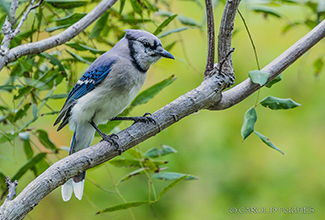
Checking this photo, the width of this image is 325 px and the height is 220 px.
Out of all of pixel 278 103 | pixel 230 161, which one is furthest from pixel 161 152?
pixel 230 161

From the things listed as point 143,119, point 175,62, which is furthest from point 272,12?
point 175,62

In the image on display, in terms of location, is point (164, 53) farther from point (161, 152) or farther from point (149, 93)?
point (161, 152)

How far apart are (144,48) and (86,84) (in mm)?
338

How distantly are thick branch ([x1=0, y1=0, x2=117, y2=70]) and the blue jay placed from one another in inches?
10.6

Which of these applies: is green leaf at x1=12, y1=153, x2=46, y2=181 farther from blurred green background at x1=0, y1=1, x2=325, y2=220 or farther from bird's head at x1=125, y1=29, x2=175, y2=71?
blurred green background at x1=0, y1=1, x2=325, y2=220

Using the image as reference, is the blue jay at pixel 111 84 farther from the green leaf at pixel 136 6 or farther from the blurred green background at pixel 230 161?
the blurred green background at pixel 230 161

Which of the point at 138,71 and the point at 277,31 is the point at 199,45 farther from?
the point at 138,71

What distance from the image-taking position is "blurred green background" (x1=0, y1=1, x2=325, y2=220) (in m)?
2.32

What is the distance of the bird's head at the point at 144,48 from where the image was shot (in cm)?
157

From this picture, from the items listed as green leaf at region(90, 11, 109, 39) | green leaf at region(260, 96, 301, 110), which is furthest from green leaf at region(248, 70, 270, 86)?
green leaf at region(90, 11, 109, 39)

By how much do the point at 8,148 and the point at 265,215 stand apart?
6.26ft

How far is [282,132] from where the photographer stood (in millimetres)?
2465

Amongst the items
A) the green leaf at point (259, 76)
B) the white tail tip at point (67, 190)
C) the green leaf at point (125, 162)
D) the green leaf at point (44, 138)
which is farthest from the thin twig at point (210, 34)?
the white tail tip at point (67, 190)

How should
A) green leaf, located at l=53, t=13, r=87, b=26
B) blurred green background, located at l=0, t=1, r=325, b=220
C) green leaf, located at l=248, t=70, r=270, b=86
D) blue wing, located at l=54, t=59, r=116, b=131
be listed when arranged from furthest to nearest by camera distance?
blurred green background, located at l=0, t=1, r=325, b=220 < blue wing, located at l=54, t=59, r=116, b=131 < green leaf, located at l=53, t=13, r=87, b=26 < green leaf, located at l=248, t=70, r=270, b=86
